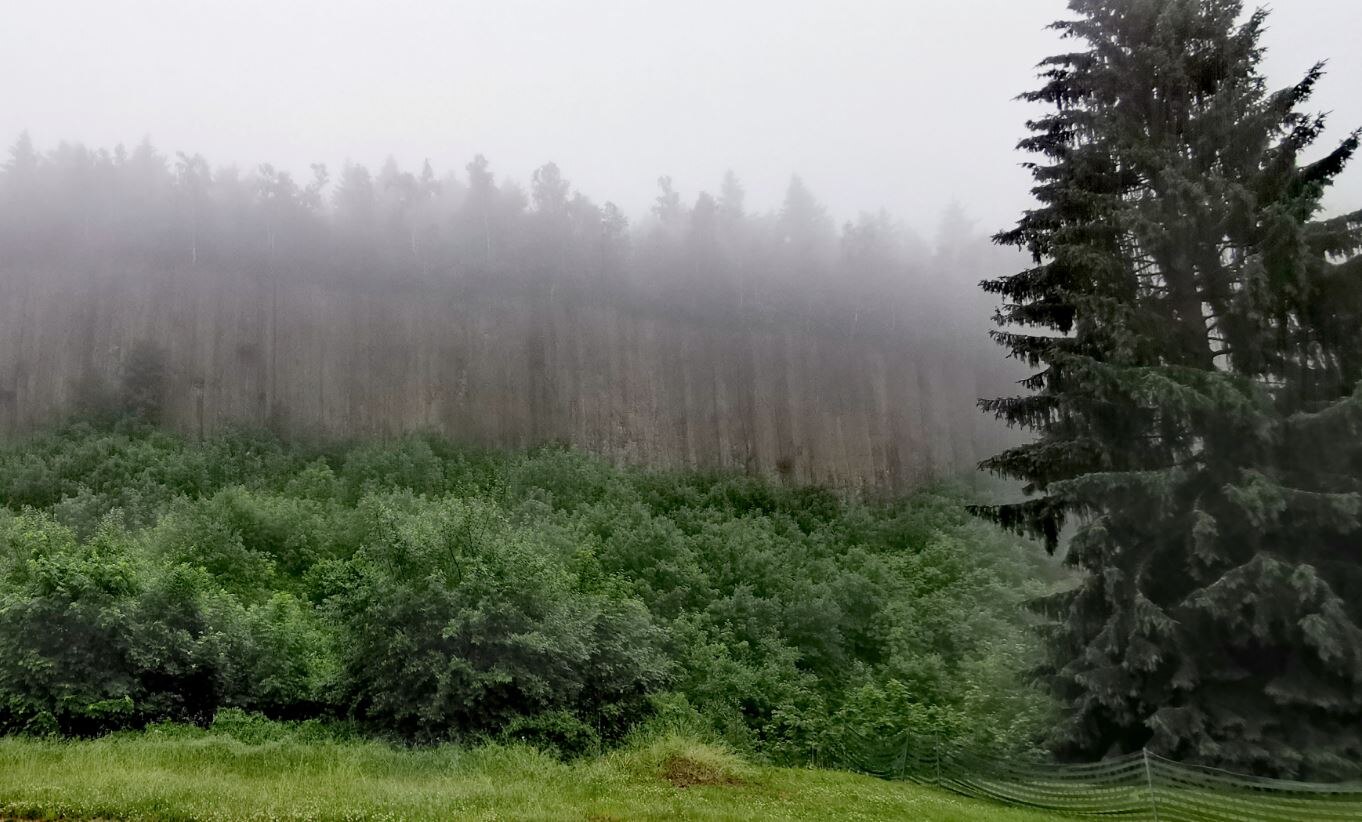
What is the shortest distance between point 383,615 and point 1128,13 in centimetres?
2216

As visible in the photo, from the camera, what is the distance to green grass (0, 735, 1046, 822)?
10562 millimetres

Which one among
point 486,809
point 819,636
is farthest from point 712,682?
point 486,809

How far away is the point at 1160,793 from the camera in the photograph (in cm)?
1089

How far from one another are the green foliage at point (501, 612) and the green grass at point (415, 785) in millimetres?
2491

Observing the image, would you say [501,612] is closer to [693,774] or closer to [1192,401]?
[693,774]

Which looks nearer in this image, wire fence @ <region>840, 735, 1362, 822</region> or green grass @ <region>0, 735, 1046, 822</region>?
wire fence @ <region>840, 735, 1362, 822</region>

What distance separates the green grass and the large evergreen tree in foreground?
3.28 meters

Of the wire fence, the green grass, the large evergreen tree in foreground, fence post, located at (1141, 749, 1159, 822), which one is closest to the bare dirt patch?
the green grass

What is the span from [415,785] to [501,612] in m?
8.46

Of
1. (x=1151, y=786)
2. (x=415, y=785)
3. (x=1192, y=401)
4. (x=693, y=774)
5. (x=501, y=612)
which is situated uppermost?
(x=1192, y=401)

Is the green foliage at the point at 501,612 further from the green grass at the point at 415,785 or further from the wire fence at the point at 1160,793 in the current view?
the green grass at the point at 415,785

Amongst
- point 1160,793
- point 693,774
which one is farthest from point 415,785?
point 1160,793

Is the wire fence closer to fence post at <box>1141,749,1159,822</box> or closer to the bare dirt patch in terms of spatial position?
fence post at <box>1141,749,1159,822</box>

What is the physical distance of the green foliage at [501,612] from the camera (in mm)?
21625
